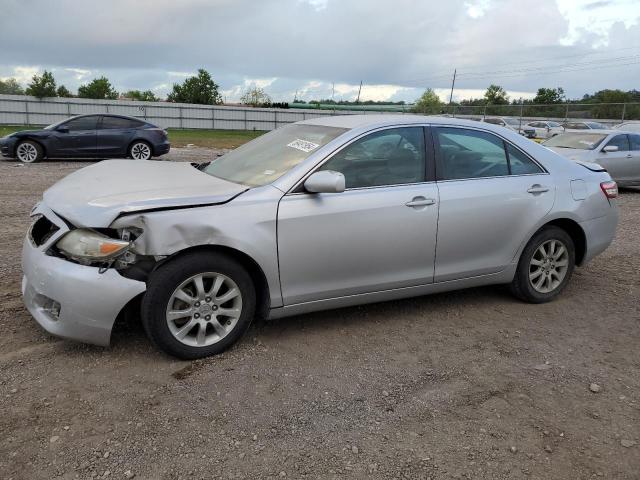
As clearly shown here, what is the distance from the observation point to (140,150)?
16.0 meters

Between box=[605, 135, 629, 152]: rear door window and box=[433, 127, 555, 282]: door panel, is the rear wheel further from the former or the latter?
box=[433, 127, 555, 282]: door panel

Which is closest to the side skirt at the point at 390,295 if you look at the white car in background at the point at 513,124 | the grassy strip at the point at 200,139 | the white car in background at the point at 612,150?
the white car in background at the point at 612,150

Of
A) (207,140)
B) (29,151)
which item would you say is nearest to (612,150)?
(29,151)

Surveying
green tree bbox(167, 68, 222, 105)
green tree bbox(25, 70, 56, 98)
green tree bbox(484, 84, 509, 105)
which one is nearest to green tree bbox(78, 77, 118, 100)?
green tree bbox(167, 68, 222, 105)

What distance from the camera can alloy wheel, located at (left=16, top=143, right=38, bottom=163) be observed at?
47.7 feet

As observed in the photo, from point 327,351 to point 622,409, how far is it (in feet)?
5.98

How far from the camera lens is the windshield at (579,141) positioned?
40.0 ft

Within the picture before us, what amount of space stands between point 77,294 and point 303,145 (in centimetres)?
190

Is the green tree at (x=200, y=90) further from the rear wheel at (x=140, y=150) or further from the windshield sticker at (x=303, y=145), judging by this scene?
the windshield sticker at (x=303, y=145)

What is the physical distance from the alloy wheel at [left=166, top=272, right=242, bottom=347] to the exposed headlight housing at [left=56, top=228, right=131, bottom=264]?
0.43 metres

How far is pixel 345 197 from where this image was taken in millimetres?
3842

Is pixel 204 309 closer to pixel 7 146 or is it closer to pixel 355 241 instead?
pixel 355 241

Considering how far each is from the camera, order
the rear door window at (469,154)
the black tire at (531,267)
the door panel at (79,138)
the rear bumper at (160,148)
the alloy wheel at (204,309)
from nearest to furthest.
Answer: the alloy wheel at (204,309), the rear door window at (469,154), the black tire at (531,267), the door panel at (79,138), the rear bumper at (160,148)

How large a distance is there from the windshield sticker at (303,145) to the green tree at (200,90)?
70889mm
